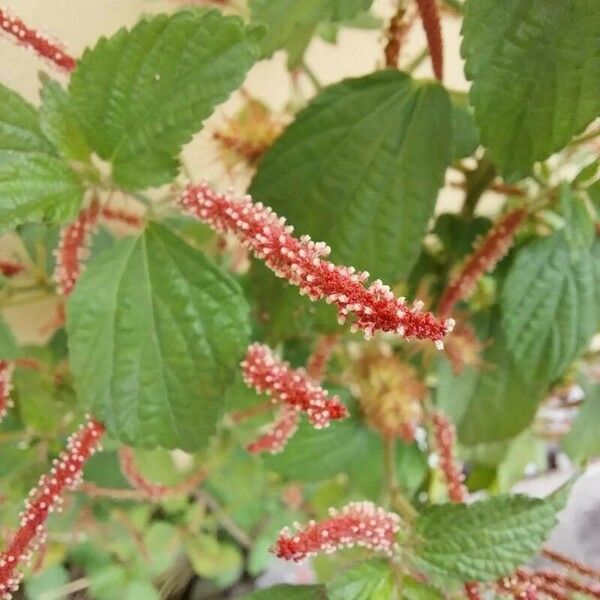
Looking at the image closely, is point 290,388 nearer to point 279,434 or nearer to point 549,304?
point 279,434

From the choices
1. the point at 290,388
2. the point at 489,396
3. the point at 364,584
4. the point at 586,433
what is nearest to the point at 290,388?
the point at 290,388

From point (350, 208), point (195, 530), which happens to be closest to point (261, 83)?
point (350, 208)

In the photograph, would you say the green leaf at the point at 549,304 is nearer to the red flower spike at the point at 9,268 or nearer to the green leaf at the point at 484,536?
the green leaf at the point at 484,536

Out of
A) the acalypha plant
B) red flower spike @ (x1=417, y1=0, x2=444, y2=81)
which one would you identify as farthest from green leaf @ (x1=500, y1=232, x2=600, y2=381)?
red flower spike @ (x1=417, y1=0, x2=444, y2=81)

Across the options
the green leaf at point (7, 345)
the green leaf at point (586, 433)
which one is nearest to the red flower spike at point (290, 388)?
the green leaf at point (7, 345)

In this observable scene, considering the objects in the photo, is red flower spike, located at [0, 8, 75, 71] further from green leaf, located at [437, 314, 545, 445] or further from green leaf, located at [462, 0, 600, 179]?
green leaf, located at [437, 314, 545, 445]

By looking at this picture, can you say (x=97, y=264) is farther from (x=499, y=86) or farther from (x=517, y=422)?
(x=517, y=422)
